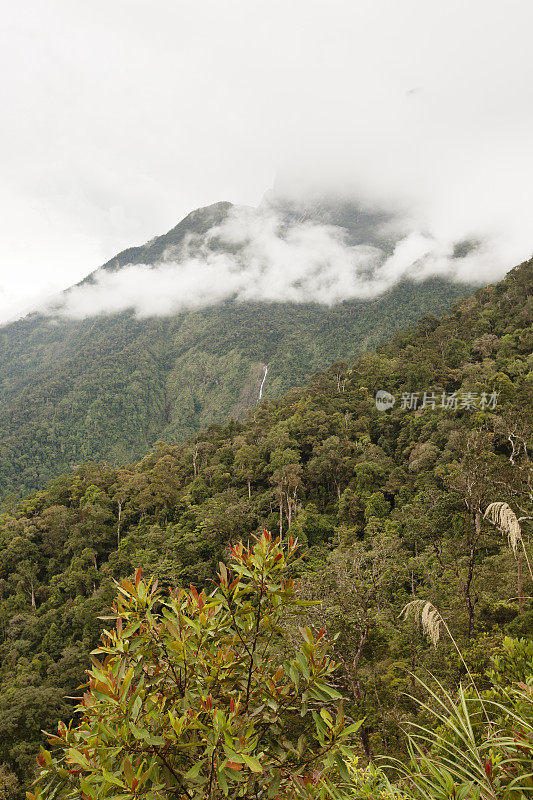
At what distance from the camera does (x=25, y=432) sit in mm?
68000

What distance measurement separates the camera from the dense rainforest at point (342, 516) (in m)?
10.4

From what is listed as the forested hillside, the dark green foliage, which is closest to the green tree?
the forested hillside

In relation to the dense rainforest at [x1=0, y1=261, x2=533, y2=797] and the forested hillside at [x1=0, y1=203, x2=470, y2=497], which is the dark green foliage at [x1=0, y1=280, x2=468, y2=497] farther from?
the dense rainforest at [x1=0, y1=261, x2=533, y2=797]

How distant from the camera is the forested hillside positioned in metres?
72.6

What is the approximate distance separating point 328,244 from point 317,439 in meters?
140

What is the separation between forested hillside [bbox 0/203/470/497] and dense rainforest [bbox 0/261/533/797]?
36.5 m

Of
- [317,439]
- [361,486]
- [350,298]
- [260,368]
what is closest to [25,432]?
[260,368]

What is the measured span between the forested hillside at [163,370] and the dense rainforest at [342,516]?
36481 mm

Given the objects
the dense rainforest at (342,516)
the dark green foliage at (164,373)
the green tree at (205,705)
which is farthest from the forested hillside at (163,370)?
the green tree at (205,705)

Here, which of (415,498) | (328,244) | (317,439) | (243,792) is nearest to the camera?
(243,792)

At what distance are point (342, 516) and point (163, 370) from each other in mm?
95314

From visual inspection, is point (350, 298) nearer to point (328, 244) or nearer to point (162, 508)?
point (328, 244)

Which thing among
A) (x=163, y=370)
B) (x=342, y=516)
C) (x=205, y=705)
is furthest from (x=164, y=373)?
(x=205, y=705)

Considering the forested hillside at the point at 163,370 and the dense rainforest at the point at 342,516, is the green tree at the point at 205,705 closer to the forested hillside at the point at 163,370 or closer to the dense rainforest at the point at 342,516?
the dense rainforest at the point at 342,516
